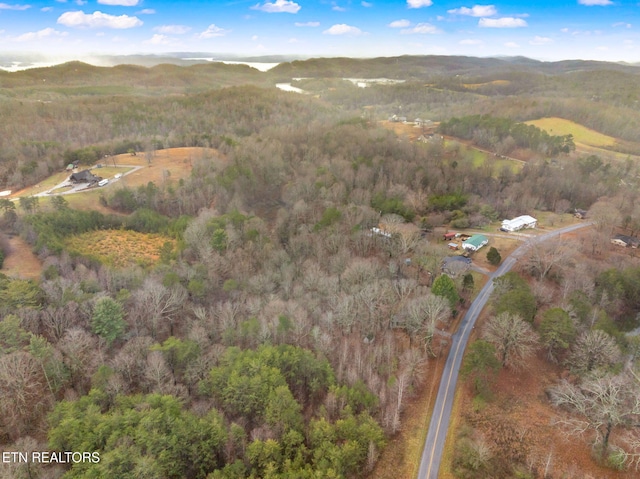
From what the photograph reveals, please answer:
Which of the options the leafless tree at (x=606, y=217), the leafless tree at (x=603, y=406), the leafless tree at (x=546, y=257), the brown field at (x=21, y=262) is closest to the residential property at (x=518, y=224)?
the leafless tree at (x=606, y=217)

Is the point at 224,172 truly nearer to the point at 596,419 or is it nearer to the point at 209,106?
the point at 596,419

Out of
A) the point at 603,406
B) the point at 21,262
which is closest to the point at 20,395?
the point at 21,262

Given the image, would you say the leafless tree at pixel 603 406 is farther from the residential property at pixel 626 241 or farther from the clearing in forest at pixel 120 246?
the clearing in forest at pixel 120 246

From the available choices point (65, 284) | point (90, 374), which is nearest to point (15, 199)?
point (65, 284)

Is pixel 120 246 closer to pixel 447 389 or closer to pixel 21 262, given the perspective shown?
pixel 21 262

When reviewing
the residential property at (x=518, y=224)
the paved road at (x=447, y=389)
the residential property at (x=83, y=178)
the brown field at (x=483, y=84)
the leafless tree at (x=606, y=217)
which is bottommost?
the paved road at (x=447, y=389)

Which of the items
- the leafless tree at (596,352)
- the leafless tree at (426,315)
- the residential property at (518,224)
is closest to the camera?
the leafless tree at (596,352)

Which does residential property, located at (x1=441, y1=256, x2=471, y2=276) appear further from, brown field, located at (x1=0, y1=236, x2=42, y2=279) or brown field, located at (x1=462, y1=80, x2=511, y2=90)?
brown field, located at (x1=462, y1=80, x2=511, y2=90)
